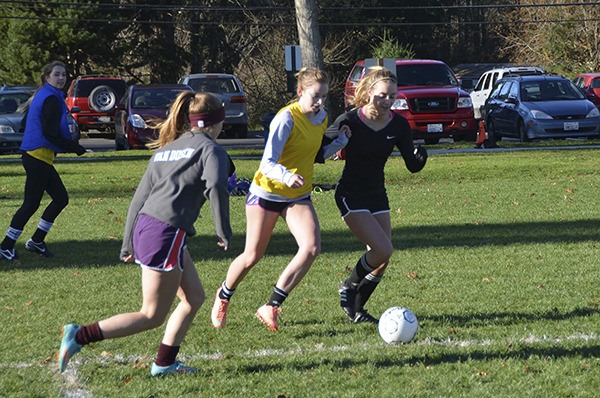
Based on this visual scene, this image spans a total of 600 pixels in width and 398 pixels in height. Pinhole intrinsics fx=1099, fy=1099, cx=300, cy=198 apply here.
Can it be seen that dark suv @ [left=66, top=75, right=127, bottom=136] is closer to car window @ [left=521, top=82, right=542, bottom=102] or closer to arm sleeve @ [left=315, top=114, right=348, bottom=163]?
car window @ [left=521, top=82, right=542, bottom=102]

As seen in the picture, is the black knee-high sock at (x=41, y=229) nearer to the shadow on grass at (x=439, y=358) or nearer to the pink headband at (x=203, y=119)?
the shadow on grass at (x=439, y=358)

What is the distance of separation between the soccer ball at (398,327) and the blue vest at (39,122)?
4.89 m

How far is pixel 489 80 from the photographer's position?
126ft

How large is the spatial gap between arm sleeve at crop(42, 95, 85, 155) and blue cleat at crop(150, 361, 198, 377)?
4.83 meters

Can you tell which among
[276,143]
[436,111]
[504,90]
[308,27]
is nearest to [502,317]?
[276,143]

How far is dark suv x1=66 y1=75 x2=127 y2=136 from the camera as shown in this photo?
36.2 metres

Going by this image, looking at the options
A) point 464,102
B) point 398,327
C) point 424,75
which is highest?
point 398,327

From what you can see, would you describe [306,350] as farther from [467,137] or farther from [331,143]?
[467,137]

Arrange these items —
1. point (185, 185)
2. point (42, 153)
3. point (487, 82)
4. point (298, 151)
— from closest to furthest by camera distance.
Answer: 1. point (185, 185)
2. point (298, 151)
3. point (42, 153)
4. point (487, 82)

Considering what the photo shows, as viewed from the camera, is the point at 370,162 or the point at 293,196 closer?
the point at 293,196

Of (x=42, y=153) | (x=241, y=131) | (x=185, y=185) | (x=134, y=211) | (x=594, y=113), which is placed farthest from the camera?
(x=241, y=131)

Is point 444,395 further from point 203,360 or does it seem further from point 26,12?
point 26,12

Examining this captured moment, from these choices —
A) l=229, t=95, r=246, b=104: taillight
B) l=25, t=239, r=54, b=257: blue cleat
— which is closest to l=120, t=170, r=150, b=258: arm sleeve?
l=25, t=239, r=54, b=257: blue cleat

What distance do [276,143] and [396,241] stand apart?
517 centimetres
